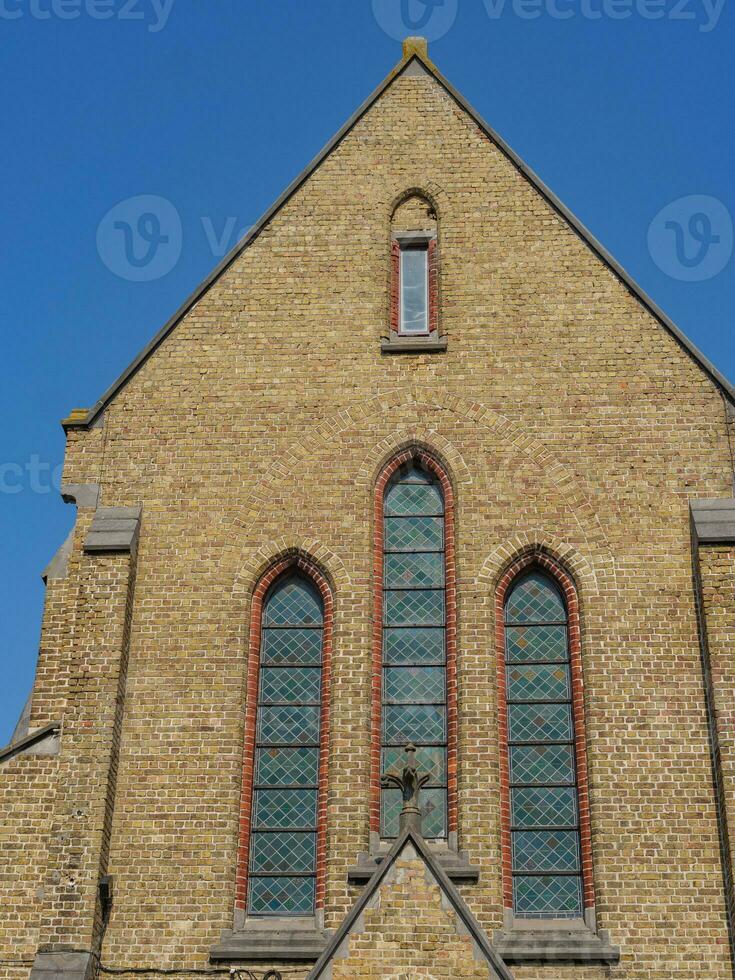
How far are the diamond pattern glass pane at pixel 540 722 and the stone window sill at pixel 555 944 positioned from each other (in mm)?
2010

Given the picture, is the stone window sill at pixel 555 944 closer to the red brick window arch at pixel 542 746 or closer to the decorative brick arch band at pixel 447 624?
the red brick window arch at pixel 542 746

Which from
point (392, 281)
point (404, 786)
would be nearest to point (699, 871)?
point (404, 786)

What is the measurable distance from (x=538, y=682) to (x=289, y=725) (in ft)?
9.15

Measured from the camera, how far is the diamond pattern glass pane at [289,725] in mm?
17016

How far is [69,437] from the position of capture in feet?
61.9

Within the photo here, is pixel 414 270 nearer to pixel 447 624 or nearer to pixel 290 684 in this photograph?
pixel 447 624

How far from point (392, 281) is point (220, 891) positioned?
8102mm

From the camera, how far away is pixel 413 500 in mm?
18484

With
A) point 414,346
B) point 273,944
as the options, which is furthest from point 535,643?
point 273,944

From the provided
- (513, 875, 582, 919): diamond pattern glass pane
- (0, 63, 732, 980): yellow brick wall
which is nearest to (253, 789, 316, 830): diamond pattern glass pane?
(0, 63, 732, 980): yellow brick wall

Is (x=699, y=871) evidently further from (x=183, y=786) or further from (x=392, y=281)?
(x=392, y=281)

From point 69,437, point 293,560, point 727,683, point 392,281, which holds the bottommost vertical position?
point 727,683

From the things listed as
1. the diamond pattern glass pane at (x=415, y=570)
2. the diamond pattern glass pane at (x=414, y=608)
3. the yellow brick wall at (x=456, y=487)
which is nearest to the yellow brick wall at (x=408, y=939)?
the yellow brick wall at (x=456, y=487)

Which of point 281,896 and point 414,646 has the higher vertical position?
point 414,646
